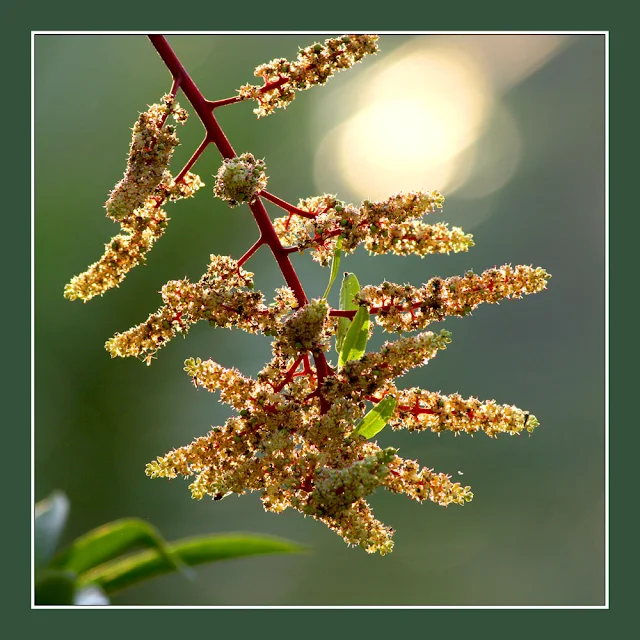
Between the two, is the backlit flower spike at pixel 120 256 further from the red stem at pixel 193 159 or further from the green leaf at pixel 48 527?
the green leaf at pixel 48 527

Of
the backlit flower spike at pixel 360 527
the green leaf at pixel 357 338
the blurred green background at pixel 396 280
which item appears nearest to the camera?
the backlit flower spike at pixel 360 527

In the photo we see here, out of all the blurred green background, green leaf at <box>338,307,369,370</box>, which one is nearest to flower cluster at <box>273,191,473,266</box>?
green leaf at <box>338,307,369,370</box>

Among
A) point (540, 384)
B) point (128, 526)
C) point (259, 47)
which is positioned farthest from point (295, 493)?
point (259, 47)

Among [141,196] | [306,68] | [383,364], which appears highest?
[306,68]

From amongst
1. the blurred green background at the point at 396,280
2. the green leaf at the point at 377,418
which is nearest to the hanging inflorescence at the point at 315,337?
the green leaf at the point at 377,418

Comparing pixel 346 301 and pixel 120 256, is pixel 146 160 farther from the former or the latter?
pixel 346 301

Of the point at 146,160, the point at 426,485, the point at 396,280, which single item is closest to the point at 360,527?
the point at 426,485
